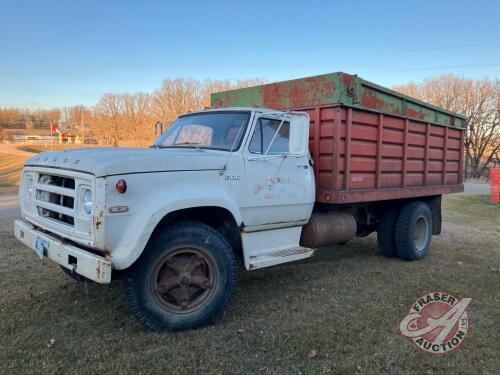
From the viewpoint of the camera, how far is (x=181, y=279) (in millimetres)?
3781

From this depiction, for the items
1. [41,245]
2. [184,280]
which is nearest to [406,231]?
[184,280]

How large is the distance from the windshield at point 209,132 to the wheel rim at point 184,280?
1.27m

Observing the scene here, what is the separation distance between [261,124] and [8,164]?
3055 cm

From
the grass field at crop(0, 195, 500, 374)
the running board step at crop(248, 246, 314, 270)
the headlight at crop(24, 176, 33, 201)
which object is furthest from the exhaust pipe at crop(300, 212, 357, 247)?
the headlight at crop(24, 176, 33, 201)

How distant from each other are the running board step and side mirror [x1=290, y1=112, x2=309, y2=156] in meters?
1.17

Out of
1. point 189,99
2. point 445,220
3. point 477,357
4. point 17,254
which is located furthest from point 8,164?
point 477,357

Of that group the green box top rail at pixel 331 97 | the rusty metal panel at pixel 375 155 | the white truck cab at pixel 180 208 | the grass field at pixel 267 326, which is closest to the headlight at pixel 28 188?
the white truck cab at pixel 180 208

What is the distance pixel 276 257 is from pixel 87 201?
212cm

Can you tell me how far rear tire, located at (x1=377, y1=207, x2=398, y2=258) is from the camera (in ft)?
22.2

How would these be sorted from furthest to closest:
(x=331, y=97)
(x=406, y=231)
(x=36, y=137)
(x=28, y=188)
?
(x=36, y=137) < (x=406, y=231) < (x=331, y=97) < (x=28, y=188)

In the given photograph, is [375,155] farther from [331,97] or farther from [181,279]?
[181,279]

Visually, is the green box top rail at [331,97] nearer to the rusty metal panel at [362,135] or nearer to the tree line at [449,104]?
the rusty metal panel at [362,135]

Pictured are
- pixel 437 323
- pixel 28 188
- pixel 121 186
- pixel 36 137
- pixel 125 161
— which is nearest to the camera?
pixel 121 186

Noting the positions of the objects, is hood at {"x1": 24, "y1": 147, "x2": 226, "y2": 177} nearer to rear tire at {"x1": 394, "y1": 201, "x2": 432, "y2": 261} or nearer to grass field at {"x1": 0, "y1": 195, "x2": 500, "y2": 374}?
grass field at {"x1": 0, "y1": 195, "x2": 500, "y2": 374}
